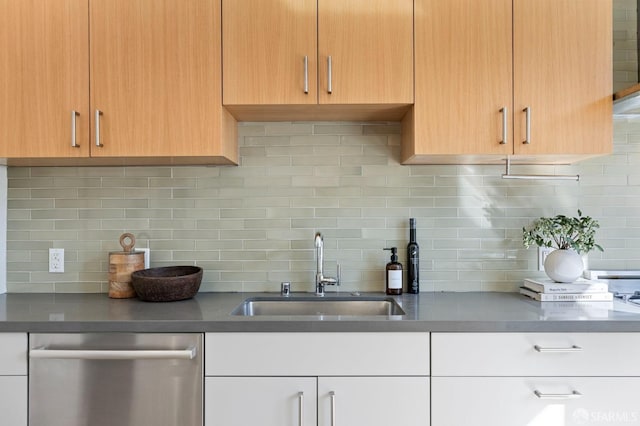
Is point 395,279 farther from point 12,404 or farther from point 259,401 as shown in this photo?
point 12,404

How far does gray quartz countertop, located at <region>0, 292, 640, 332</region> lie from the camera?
5.04 feet

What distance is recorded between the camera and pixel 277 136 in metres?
2.17

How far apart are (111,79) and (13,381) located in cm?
117

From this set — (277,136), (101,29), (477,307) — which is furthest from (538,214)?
(101,29)

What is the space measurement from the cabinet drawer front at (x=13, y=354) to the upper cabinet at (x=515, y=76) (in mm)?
1600

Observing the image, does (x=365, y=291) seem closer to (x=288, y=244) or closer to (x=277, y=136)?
(x=288, y=244)

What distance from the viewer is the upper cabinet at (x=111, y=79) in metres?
1.81

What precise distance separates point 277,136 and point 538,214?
130 centimetres

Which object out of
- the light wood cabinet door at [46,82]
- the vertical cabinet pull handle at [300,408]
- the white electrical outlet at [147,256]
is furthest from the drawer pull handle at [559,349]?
the light wood cabinet door at [46,82]

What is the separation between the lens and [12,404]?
1.55 metres

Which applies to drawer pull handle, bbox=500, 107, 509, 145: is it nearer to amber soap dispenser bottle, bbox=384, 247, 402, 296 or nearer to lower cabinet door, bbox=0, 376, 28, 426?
amber soap dispenser bottle, bbox=384, 247, 402, 296

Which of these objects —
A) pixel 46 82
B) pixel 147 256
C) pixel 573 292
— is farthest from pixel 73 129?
pixel 573 292

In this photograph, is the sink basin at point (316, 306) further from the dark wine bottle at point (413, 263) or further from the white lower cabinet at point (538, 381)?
the white lower cabinet at point (538, 381)

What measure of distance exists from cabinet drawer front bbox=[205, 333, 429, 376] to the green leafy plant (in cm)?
84
